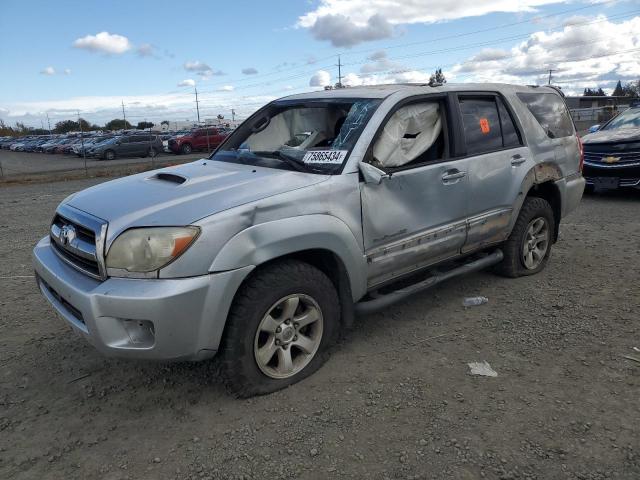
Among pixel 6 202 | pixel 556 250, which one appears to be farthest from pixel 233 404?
pixel 6 202

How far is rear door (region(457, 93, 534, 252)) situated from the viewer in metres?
4.04

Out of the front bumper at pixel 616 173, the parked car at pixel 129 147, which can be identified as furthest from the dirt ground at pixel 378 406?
the parked car at pixel 129 147

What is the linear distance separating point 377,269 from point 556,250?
339 centimetres

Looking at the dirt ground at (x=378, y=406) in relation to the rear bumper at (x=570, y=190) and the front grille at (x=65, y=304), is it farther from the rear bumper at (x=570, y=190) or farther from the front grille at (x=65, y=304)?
the rear bumper at (x=570, y=190)

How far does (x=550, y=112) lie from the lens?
494cm

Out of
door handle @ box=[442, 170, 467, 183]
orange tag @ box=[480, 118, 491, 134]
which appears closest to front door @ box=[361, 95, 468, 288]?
door handle @ box=[442, 170, 467, 183]

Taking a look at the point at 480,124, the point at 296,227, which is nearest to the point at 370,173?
the point at 296,227

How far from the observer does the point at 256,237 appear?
2.75 meters

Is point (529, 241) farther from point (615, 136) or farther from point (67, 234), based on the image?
point (615, 136)

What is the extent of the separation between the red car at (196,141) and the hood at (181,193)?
28.5m

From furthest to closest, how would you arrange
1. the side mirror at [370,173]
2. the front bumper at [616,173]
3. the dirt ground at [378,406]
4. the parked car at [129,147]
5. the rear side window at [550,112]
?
the parked car at [129,147] < the front bumper at [616,173] < the rear side window at [550,112] < the side mirror at [370,173] < the dirt ground at [378,406]

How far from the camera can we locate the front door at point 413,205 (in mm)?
3352

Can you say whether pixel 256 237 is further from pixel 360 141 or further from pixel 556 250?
pixel 556 250

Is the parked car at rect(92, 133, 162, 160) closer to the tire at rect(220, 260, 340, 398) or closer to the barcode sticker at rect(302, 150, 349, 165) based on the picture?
the barcode sticker at rect(302, 150, 349, 165)
